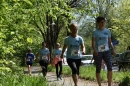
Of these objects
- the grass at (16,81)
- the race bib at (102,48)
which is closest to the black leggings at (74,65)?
the race bib at (102,48)

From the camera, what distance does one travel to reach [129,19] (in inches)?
1346

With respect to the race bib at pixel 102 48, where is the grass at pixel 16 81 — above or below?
below

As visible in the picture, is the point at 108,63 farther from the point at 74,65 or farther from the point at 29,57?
the point at 29,57

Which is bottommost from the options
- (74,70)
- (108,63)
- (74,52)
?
(74,70)

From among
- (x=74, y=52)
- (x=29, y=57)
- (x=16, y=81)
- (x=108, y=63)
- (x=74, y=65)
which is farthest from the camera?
(x=29, y=57)

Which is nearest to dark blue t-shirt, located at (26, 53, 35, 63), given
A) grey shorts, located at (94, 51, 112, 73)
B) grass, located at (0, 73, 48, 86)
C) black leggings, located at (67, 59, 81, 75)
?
black leggings, located at (67, 59, 81, 75)

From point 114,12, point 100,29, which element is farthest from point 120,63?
point 114,12

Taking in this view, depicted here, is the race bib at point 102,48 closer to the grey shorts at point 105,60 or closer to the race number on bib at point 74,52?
the grey shorts at point 105,60

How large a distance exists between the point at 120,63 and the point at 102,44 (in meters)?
13.8

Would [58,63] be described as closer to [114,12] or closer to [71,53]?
[71,53]

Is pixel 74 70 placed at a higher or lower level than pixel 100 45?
lower

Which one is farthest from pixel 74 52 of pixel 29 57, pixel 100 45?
pixel 29 57

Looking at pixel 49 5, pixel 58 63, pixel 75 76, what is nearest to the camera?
pixel 75 76

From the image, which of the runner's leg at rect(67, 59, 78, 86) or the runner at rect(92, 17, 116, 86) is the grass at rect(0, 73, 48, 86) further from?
the runner at rect(92, 17, 116, 86)
